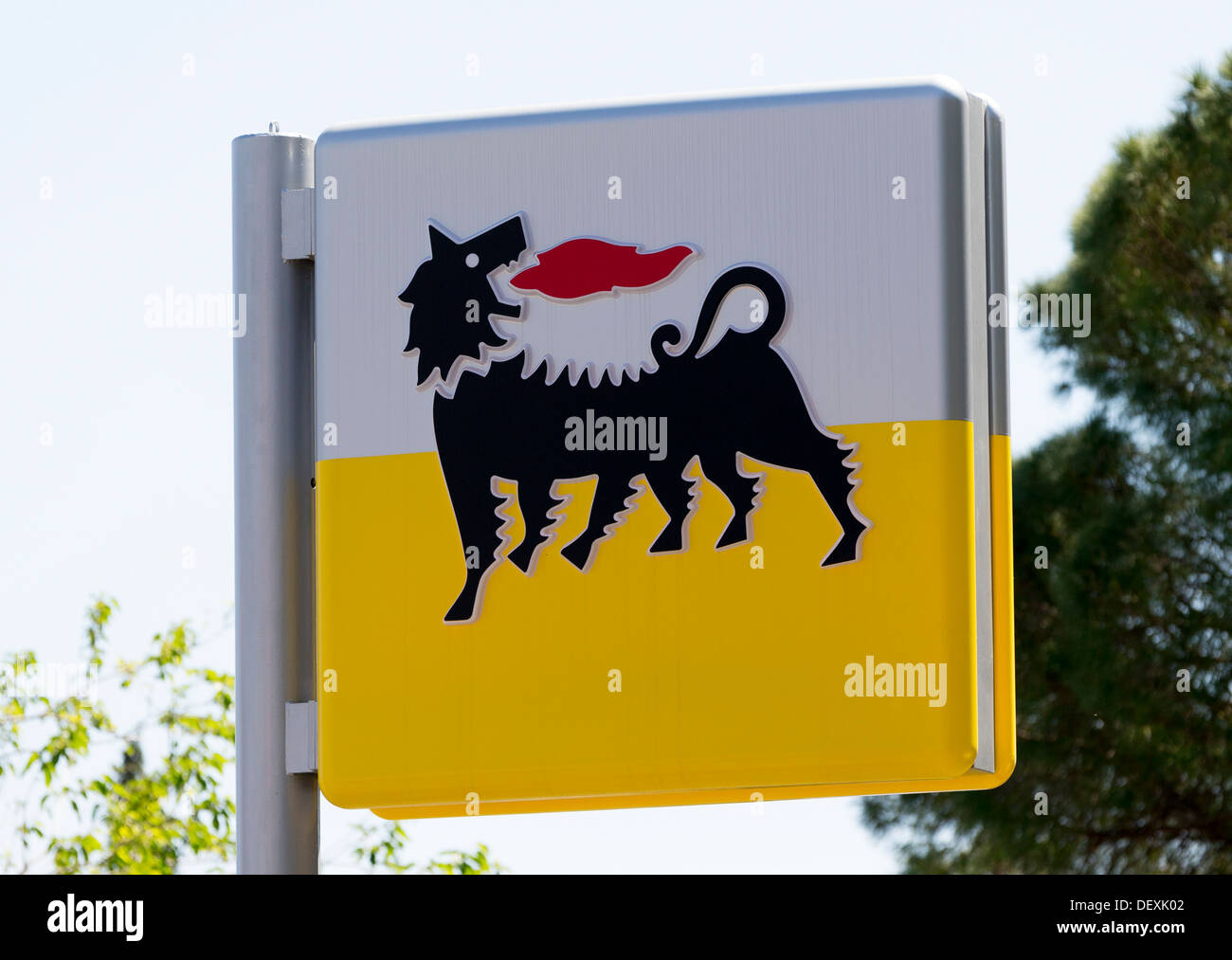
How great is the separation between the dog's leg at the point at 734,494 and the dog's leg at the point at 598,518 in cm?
11

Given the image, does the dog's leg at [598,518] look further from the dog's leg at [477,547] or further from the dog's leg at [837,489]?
the dog's leg at [837,489]

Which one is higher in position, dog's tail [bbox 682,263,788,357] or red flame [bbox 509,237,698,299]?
red flame [bbox 509,237,698,299]

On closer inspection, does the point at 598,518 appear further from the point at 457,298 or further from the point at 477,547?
the point at 457,298

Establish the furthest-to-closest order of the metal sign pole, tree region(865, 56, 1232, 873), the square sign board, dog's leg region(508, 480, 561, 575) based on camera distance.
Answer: tree region(865, 56, 1232, 873)
the metal sign pole
dog's leg region(508, 480, 561, 575)
the square sign board

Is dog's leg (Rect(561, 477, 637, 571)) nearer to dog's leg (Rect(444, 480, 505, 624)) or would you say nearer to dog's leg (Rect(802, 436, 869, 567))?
dog's leg (Rect(444, 480, 505, 624))

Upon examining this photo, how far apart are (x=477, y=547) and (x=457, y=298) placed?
0.33m

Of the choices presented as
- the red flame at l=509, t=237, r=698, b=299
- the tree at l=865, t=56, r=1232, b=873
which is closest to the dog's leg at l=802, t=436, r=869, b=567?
the red flame at l=509, t=237, r=698, b=299

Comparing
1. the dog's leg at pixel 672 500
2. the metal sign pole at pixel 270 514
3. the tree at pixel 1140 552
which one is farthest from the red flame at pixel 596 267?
the tree at pixel 1140 552

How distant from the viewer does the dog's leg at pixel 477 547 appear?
83.4 inches

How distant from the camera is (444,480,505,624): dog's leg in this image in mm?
2117

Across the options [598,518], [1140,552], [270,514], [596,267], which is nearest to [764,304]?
[596,267]

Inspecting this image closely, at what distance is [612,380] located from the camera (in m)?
2.10

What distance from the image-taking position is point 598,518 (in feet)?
6.84

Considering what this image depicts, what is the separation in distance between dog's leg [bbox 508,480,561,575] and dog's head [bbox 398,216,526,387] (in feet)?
0.65
